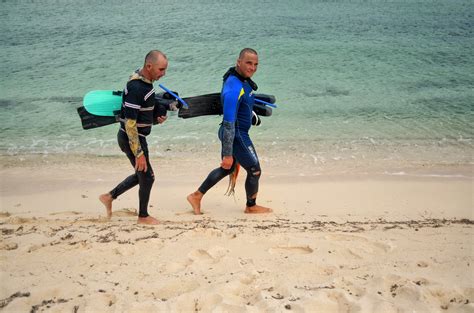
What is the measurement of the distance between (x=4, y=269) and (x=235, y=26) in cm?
1606

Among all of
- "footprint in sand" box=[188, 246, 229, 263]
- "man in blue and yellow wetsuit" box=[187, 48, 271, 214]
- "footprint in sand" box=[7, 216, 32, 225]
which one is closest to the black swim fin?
"man in blue and yellow wetsuit" box=[187, 48, 271, 214]

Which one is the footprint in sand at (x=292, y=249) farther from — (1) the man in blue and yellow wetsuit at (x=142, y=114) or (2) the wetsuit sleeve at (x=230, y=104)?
(1) the man in blue and yellow wetsuit at (x=142, y=114)

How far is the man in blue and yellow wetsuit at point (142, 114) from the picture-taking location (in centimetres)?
470

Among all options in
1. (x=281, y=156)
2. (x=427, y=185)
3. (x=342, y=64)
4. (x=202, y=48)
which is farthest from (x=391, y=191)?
(x=202, y=48)

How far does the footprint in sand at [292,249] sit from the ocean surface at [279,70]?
4.04 metres

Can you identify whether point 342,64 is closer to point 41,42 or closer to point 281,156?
point 281,156

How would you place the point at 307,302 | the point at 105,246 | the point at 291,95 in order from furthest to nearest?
the point at 291,95, the point at 105,246, the point at 307,302

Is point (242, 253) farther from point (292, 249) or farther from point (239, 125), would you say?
point (239, 125)

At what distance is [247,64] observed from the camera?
5086 mm

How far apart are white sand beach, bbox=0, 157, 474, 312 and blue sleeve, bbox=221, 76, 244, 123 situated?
43.2 inches

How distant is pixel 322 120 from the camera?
10.6 meters

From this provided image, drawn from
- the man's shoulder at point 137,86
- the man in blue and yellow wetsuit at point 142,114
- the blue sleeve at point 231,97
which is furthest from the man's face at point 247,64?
the man's shoulder at point 137,86

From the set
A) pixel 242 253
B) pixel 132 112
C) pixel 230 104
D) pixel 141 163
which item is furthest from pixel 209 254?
pixel 230 104

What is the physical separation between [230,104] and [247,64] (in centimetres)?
43
